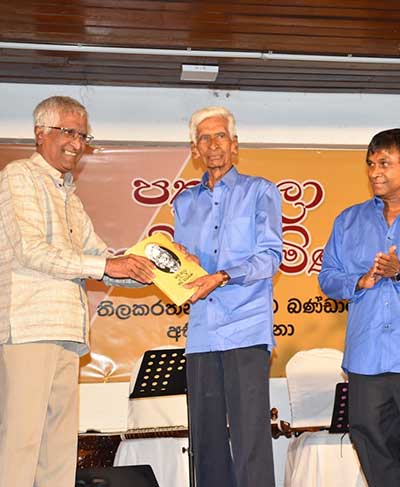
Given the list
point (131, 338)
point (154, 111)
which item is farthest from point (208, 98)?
point (131, 338)

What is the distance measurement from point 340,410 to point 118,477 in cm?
147

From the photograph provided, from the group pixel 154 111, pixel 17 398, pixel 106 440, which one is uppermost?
pixel 154 111

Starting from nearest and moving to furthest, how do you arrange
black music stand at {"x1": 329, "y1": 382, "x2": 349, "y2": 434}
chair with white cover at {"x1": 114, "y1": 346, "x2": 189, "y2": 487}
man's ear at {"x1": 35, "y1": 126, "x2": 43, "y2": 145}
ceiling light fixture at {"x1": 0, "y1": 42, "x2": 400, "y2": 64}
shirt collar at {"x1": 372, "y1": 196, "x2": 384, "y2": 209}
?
1. man's ear at {"x1": 35, "y1": 126, "x2": 43, "y2": 145}
2. shirt collar at {"x1": 372, "y1": 196, "x2": 384, "y2": 209}
3. black music stand at {"x1": 329, "y1": 382, "x2": 349, "y2": 434}
4. chair with white cover at {"x1": 114, "y1": 346, "x2": 189, "y2": 487}
5. ceiling light fixture at {"x1": 0, "y1": 42, "x2": 400, "y2": 64}

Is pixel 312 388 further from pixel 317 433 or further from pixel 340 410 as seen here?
pixel 340 410

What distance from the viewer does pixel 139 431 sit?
5.50 meters

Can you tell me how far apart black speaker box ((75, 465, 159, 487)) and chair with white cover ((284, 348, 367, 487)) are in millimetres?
1310

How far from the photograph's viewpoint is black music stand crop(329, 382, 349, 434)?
496 centimetres

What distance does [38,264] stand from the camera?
3.71 meters

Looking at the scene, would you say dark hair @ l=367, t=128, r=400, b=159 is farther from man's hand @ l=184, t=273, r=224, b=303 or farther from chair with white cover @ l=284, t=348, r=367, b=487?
chair with white cover @ l=284, t=348, r=367, b=487

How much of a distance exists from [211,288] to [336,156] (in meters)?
3.09

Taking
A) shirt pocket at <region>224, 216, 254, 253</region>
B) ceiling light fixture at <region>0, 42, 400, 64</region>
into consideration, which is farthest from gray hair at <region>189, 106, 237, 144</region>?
ceiling light fixture at <region>0, 42, 400, 64</region>

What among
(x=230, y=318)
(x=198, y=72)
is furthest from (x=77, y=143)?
(x=198, y=72)

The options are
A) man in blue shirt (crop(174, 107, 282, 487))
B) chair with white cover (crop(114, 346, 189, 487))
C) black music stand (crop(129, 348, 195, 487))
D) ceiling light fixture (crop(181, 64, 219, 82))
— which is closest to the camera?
man in blue shirt (crop(174, 107, 282, 487))

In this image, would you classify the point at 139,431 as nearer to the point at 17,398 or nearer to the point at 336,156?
the point at 17,398
